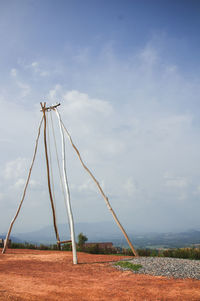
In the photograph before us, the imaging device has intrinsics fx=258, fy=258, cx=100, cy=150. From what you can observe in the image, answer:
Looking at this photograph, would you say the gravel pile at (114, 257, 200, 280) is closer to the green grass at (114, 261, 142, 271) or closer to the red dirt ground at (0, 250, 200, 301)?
the green grass at (114, 261, 142, 271)

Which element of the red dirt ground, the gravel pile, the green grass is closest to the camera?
the red dirt ground

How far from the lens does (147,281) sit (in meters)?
7.28

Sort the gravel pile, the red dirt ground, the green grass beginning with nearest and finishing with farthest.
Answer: the red dirt ground < the gravel pile < the green grass

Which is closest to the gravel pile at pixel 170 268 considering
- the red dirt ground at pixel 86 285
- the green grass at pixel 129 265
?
the green grass at pixel 129 265

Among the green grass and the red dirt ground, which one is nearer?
the red dirt ground

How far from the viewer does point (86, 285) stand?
6793 millimetres

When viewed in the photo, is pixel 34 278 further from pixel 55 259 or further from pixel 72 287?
pixel 55 259

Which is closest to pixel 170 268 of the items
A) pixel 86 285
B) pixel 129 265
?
pixel 129 265

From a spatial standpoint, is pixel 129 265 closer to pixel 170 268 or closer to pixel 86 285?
pixel 170 268

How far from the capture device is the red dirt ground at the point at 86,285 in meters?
5.72

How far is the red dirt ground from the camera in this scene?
18.8 ft

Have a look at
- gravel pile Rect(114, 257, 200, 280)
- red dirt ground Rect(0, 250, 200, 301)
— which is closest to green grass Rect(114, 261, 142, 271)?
gravel pile Rect(114, 257, 200, 280)

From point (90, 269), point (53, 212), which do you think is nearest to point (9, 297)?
point (90, 269)

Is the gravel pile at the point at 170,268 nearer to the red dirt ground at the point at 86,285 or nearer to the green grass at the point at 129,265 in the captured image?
the green grass at the point at 129,265
